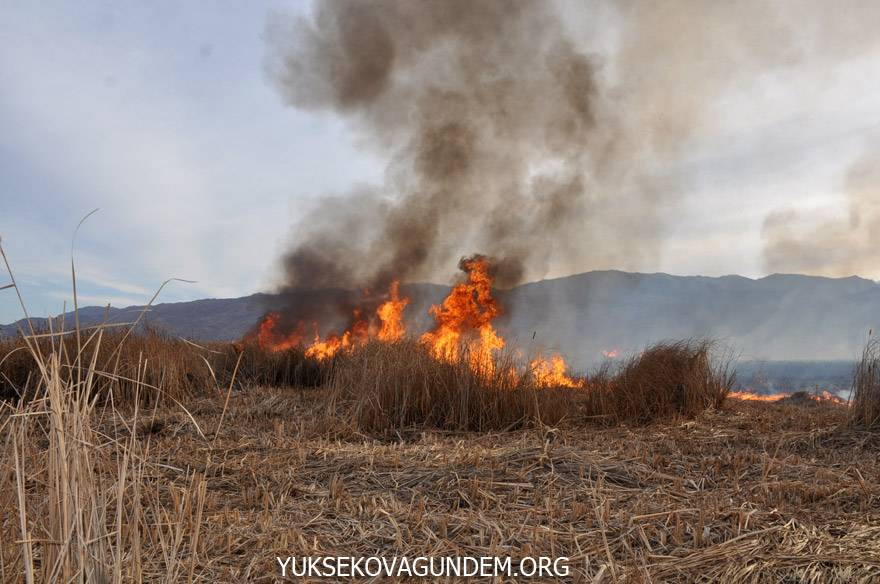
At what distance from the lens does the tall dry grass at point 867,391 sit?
20.0ft

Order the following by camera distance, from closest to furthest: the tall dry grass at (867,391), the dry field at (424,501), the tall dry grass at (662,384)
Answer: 1. the dry field at (424,501)
2. the tall dry grass at (867,391)
3. the tall dry grass at (662,384)

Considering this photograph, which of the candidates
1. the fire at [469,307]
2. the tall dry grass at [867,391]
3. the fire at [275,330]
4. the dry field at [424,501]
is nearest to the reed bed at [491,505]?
the dry field at [424,501]

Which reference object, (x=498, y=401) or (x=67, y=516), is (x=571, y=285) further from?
(x=67, y=516)

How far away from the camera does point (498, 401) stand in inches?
271

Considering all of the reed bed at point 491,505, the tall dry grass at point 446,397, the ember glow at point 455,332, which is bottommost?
the reed bed at point 491,505

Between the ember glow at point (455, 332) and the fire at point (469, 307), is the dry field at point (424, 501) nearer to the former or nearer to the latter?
the ember glow at point (455, 332)

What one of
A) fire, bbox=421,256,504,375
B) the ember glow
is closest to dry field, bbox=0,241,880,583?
the ember glow

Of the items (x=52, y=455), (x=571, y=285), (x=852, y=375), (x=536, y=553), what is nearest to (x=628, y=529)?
(x=536, y=553)

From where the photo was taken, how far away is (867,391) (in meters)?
6.22

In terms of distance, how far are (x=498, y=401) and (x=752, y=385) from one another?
6359mm

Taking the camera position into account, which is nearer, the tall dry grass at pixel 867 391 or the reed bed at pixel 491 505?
the reed bed at pixel 491 505

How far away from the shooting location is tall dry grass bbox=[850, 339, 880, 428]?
6105 millimetres

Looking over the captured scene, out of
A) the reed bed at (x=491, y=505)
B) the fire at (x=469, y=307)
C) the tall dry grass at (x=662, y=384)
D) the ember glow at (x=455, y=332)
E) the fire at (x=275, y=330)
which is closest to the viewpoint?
the reed bed at (x=491, y=505)

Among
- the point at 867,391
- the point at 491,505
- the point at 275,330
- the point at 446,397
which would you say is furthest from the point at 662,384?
the point at 275,330
